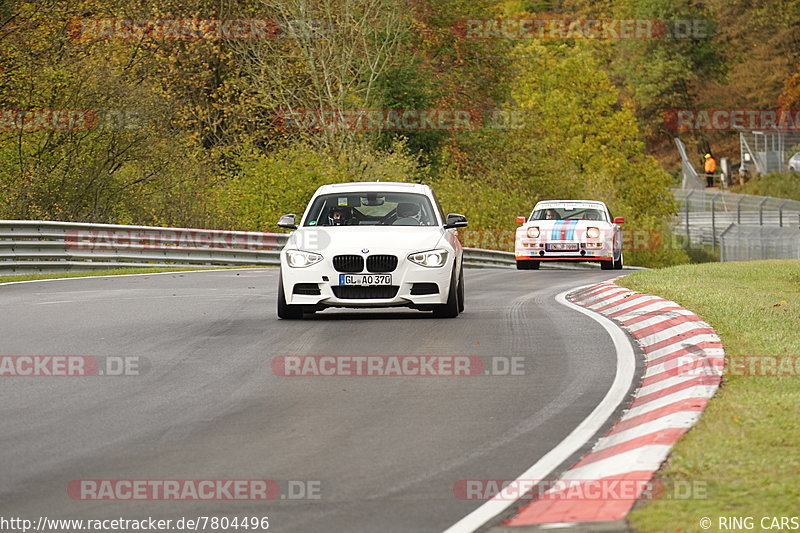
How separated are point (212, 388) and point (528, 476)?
3854mm

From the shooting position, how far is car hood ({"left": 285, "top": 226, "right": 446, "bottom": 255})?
49.6 ft

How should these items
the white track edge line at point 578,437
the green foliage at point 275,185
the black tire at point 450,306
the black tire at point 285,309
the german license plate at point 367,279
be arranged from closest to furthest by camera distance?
the white track edge line at point 578,437
the german license plate at point 367,279
the black tire at point 285,309
the black tire at point 450,306
the green foliage at point 275,185

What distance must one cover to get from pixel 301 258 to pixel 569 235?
1536cm

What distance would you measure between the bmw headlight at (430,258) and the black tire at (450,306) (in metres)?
0.26

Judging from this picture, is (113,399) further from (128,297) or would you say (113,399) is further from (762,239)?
(762,239)

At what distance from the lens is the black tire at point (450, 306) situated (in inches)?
605

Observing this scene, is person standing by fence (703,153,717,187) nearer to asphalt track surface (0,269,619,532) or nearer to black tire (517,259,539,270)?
black tire (517,259,539,270)

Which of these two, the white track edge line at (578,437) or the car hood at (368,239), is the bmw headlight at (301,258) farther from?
the white track edge line at (578,437)

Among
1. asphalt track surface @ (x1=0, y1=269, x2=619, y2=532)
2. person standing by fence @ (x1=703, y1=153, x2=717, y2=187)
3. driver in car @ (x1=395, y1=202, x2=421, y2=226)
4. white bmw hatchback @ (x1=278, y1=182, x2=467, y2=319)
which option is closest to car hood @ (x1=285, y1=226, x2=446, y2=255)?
white bmw hatchback @ (x1=278, y1=182, x2=467, y2=319)

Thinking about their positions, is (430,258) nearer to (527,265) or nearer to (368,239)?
(368,239)

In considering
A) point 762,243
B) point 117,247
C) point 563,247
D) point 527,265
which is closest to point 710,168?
point 762,243

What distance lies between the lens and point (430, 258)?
49.8ft

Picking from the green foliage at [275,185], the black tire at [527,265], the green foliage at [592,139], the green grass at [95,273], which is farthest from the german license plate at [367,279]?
the green foliage at [592,139]

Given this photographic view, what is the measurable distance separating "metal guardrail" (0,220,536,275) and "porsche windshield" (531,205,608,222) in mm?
6502
